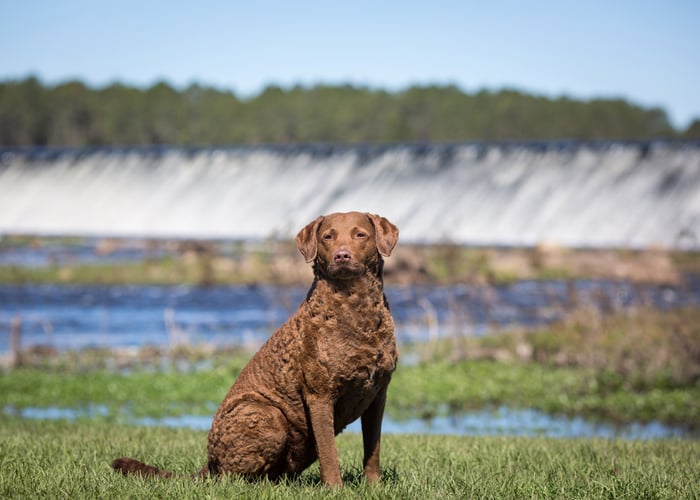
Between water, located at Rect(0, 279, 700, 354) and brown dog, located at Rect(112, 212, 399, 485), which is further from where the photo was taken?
water, located at Rect(0, 279, 700, 354)

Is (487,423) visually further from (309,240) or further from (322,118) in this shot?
(322,118)

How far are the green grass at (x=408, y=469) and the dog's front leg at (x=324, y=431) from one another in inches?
5.1

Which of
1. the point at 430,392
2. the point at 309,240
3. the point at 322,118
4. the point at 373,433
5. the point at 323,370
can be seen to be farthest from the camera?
the point at 322,118

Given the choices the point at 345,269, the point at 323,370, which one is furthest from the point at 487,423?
the point at 345,269

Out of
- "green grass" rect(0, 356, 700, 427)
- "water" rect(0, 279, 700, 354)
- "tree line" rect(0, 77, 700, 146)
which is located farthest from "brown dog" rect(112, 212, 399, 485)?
"tree line" rect(0, 77, 700, 146)

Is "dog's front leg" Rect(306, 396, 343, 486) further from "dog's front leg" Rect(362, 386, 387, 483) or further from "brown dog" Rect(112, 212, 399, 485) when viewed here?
"dog's front leg" Rect(362, 386, 387, 483)

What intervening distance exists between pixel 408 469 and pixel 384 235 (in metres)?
1.80

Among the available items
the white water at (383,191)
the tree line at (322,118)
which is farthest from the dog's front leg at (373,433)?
the tree line at (322,118)

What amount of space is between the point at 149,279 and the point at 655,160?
1806 cm

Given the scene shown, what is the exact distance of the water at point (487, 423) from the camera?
12789mm

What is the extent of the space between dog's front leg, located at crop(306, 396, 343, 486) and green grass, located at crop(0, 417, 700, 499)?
0.42ft

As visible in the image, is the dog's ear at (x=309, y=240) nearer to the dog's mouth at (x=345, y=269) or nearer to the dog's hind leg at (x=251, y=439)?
the dog's mouth at (x=345, y=269)

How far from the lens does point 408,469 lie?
6430 millimetres

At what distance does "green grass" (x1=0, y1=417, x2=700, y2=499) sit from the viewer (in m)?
5.42
